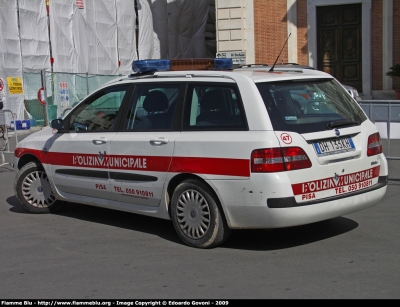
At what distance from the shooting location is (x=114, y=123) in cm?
703

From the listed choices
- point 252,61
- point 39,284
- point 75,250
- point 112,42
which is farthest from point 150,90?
point 112,42

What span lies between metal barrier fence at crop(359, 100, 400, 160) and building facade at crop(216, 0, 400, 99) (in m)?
15.2

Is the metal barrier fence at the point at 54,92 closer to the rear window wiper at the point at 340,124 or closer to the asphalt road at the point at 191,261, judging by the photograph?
the asphalt road at the point at 191,261

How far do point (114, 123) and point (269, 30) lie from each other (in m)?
19.1

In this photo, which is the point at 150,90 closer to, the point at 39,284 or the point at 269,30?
the point at 39,284

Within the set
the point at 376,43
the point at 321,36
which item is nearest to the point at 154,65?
the point at 376,43

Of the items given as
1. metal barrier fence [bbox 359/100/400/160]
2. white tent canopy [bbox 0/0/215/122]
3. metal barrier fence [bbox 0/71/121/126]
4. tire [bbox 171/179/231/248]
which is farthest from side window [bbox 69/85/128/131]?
metal barrier fence [bbox 0/71/121/126]

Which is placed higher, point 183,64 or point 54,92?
point 183,64

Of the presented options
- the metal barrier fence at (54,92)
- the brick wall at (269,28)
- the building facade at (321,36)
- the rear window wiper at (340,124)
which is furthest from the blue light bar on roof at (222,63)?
the brick wall at (269,28)

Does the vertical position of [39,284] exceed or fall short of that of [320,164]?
it falls short

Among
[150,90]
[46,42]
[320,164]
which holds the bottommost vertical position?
[320,164]

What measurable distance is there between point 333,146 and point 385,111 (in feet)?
13.1

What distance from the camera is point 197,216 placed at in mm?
6156

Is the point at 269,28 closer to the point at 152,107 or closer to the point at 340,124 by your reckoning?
the point at 152,107
